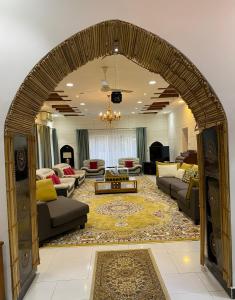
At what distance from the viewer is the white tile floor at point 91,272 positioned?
2.48 meters

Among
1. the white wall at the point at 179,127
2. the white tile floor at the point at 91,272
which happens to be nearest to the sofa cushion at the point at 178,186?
the white tile floor at the point at 91,272

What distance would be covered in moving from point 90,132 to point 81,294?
32.1 feet

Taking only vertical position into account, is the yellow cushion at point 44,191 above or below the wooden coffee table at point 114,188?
above

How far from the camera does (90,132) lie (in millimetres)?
11992

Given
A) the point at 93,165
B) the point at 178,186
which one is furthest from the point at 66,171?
the point at 178,186

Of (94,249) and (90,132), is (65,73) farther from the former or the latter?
(90,132)

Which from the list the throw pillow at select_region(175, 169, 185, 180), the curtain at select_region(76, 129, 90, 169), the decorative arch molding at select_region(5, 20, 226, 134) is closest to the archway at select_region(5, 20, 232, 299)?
the decorative arch molding at select_region(5, 20, 226, 134)

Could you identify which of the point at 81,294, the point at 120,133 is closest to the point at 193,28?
the point at 81,294

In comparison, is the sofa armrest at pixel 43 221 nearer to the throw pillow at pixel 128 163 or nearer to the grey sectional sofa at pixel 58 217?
the grey sectional sofa at pixel 58 217

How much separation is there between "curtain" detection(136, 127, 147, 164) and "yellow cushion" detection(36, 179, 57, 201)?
768cm

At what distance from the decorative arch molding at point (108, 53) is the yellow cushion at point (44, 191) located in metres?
1.84

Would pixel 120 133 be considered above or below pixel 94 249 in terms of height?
above

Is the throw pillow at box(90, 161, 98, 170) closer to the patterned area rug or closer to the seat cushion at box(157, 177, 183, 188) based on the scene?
the seat cushion at box(157, 177, 183, 188)

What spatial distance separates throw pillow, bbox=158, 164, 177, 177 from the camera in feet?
24.4
